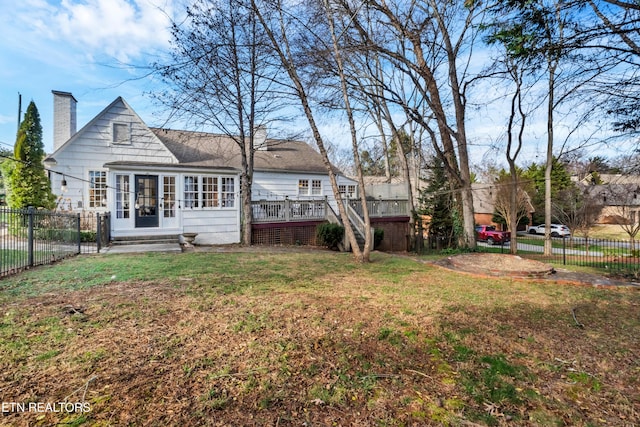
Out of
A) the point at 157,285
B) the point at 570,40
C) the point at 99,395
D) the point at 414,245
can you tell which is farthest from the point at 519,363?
the point at 414,245

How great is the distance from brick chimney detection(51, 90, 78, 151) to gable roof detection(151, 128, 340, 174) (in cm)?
357

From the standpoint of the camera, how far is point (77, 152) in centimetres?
1280

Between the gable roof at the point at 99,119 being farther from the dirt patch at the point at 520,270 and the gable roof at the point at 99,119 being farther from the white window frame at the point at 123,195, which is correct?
the dirt patch at the point at 520,270

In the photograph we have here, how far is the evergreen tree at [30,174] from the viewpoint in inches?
459

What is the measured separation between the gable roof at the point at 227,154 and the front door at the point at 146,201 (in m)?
2.09

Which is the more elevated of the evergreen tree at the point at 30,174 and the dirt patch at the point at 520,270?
the evergreen tree at the point at 30,174

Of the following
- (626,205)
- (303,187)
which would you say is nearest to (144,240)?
(303,187)

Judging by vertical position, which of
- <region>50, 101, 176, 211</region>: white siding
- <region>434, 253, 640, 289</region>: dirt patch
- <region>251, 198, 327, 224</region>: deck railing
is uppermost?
<region>50, 101, 176, 211</region>: white siding

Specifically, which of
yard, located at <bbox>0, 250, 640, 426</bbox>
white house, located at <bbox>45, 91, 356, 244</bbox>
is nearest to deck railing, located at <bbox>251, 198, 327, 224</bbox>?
white house, located at <bbox>45, 91, 356, 244</bbox>

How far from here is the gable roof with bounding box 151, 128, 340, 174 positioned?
49.2 ft

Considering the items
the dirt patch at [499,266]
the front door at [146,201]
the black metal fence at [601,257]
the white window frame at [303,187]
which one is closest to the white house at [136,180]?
the front door at [146,201]

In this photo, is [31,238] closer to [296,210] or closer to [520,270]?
[296,210]

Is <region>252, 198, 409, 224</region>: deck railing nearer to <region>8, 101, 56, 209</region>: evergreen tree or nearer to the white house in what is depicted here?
the white house

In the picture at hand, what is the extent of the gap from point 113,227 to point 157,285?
8.10 m
